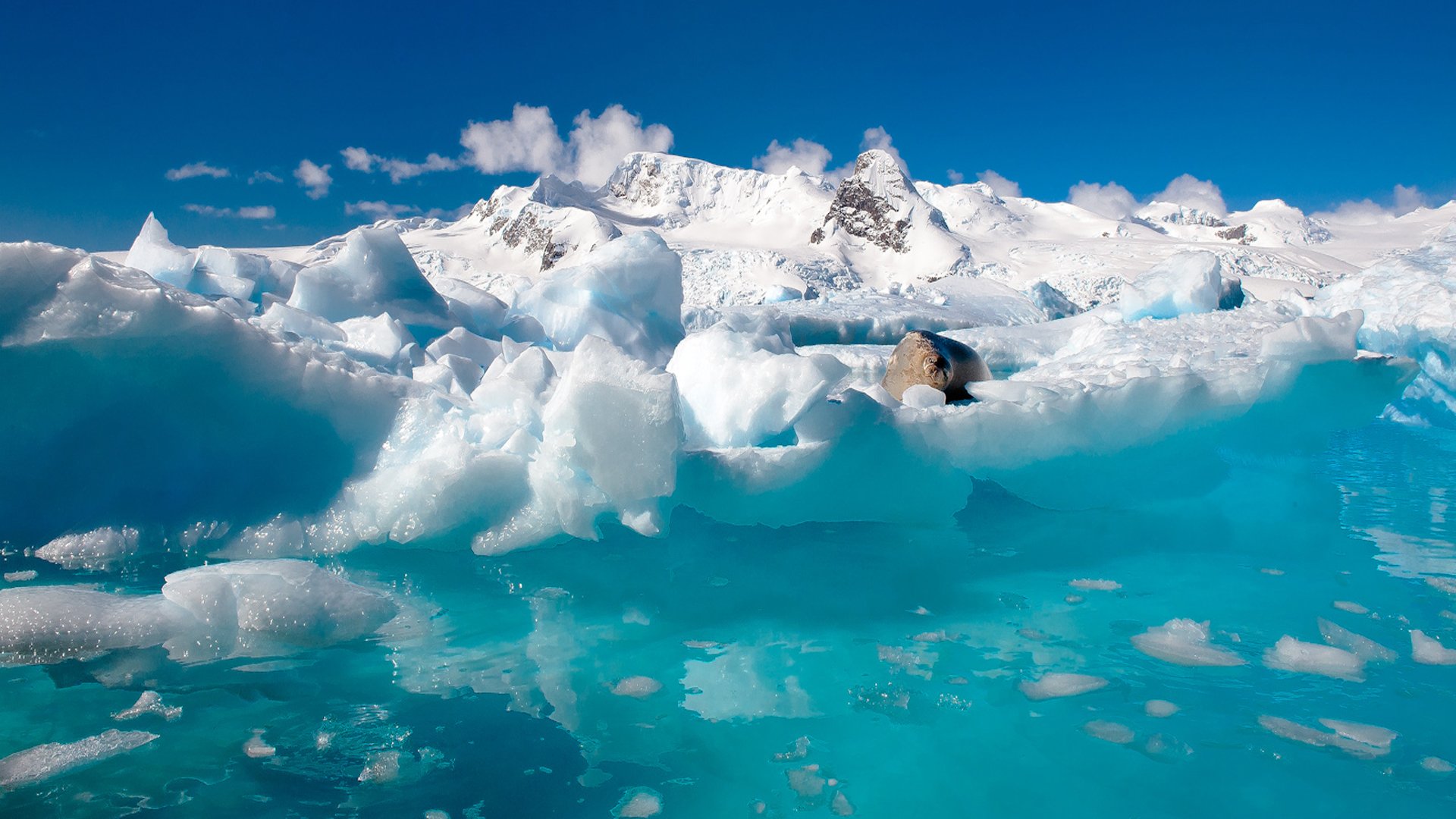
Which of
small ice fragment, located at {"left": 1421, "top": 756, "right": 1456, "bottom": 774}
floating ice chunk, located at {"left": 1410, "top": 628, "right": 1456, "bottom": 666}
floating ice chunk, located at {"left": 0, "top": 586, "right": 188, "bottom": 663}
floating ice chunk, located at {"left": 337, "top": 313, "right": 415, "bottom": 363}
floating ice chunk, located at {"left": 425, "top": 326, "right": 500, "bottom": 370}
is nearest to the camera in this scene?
small ice fragment, located at {"left": 1421, "top": 756, "right": 1456, "bottom": 774}

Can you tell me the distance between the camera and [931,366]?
659 centimetres

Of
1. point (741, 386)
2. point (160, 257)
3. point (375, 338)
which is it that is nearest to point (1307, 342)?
point (741, 386)

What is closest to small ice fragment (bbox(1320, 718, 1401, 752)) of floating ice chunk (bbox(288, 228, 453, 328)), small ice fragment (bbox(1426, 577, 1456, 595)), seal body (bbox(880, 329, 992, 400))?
small ice fragment (bbox(1426, 577, 1456, 595))

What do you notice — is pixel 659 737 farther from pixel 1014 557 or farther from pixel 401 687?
pixel 1014 557

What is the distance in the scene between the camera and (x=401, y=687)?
2.18m

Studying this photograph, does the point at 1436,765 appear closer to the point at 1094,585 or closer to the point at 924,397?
the point at 1094,585

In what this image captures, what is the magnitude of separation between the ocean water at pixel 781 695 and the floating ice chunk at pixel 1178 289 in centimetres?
655

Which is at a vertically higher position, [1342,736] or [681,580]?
[681,580]

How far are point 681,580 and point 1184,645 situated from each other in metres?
1.61

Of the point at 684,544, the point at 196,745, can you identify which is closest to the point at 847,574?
the point at 684,544

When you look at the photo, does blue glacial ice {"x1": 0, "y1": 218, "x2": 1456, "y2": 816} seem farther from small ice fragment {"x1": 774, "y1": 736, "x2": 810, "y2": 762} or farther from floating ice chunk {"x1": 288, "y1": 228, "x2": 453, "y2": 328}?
floating ice chunk {"x1": 288, "y1": 228, "x2": 453, "y2": 328}

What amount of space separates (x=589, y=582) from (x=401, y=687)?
0.92m

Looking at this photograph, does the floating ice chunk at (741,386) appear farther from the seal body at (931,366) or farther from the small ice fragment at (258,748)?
the seal body at (931,366)

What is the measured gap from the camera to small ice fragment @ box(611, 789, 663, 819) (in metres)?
1.69
